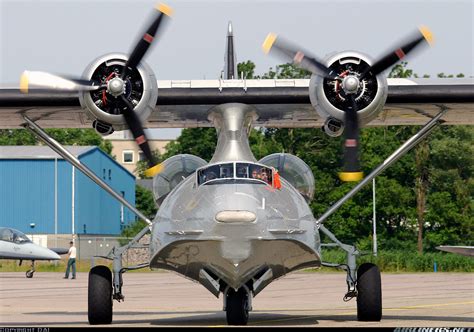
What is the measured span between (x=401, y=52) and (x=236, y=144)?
322cm

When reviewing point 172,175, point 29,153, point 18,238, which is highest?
point 29,153

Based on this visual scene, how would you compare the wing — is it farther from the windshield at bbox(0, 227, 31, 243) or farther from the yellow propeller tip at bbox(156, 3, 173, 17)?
the windshield at bbox(0, 227, 31, 243)

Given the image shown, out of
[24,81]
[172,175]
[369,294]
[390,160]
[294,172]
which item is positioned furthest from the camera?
[172,175]

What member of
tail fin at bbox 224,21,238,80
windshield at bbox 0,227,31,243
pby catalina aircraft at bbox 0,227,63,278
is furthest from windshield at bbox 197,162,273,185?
windshield at bbox 0,227,31,243

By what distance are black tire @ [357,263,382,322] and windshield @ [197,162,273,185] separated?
2749 mm

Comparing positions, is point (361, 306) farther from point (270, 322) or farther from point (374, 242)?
point (374, 242)

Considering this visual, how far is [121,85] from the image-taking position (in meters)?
17.6

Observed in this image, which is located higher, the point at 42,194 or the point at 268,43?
the point at 42,194

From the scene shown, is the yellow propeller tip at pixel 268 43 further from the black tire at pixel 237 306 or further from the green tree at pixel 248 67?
the green tree at pixel 248 67

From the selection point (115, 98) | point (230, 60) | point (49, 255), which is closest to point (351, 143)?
point (115, 98)

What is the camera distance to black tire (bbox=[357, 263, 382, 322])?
1792 centimetres

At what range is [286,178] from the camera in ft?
62.4

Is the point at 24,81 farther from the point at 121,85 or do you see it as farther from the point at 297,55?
the point at 297,55

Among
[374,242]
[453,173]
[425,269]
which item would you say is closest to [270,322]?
[425,269]
